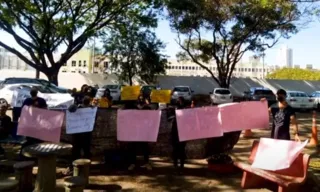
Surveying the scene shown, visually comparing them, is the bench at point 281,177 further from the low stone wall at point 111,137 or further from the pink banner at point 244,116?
the low stone wall at point 111,137

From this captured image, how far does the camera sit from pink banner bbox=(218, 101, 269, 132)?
7.51 metres

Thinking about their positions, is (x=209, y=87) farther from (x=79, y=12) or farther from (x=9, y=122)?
(x=9, y=122)

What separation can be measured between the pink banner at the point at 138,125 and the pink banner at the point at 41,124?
121 cm

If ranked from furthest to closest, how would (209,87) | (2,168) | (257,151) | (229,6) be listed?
(209,87), (229,6), (2,168), (257,151)

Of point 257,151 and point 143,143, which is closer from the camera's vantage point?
point 257,151

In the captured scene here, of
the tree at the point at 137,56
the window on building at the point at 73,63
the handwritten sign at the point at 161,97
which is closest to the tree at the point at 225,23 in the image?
the tree at the point at 137,56

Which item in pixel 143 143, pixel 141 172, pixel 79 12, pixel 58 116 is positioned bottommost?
pixel 141 172

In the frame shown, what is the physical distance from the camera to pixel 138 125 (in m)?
7.73

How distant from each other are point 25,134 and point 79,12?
1768 centimetres

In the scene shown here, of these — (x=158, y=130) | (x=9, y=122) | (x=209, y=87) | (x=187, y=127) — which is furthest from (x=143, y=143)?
(x=209, y=87)

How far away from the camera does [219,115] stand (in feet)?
24.9

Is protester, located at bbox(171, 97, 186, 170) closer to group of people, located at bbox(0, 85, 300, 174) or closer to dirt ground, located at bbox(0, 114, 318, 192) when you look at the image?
group of people, located at bbox(0, 85, 300, 174)

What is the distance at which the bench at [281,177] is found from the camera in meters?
5.40

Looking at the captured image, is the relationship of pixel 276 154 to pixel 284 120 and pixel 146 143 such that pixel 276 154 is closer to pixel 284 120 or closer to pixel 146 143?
pixel 284 120
